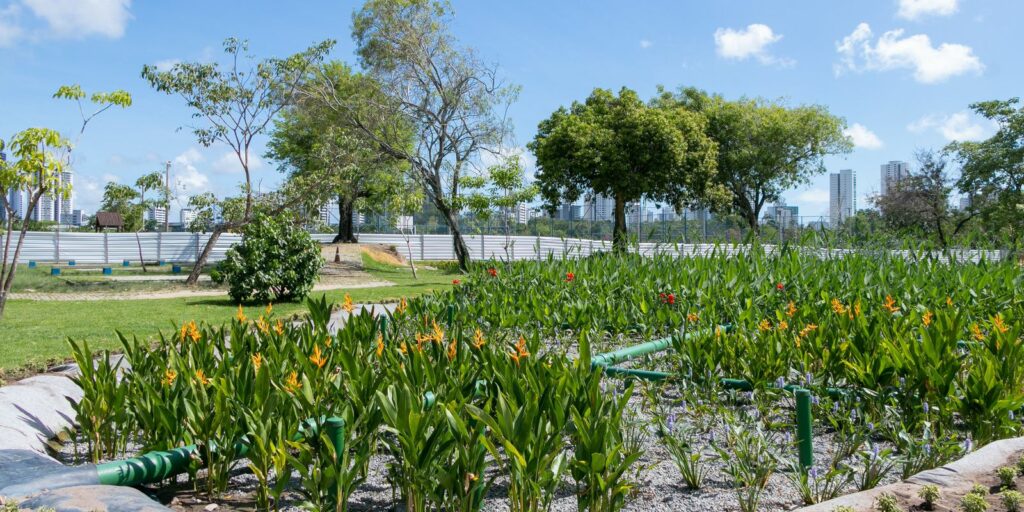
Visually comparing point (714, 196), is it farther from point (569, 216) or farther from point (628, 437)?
point (628, 437)

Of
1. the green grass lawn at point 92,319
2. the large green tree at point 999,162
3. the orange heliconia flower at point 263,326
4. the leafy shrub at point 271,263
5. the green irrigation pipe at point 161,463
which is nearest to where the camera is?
the green irrigation pipe at point 161,463

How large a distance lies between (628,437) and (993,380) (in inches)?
62.9

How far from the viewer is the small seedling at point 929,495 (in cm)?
230

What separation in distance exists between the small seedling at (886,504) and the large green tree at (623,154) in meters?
23.2

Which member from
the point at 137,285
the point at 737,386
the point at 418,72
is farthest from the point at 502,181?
the point at 737,386

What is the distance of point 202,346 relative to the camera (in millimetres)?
3600

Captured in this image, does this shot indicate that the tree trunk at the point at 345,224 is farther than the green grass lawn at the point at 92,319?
Yes

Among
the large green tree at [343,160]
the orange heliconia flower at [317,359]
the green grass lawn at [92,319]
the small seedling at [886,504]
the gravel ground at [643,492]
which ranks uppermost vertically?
the large green tree at [343,160]

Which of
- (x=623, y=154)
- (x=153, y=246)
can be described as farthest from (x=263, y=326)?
(x=153, y=246)

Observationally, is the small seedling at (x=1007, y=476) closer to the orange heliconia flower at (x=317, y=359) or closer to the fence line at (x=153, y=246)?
the orange heliconia flower at (x=317, y=359)

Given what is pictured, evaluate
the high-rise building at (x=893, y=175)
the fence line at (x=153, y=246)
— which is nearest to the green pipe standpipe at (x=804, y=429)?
the fence line at (x=153, y=246)

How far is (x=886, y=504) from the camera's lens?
222 cm

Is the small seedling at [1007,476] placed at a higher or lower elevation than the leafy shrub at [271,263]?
lower

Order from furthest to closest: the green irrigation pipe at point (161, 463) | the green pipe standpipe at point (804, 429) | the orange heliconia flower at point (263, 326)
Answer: the orange heliconia flower at point (263, 326)
the green pipe standpipe at point (804, 429)
the green irrigation pipe at point (161, 463)
